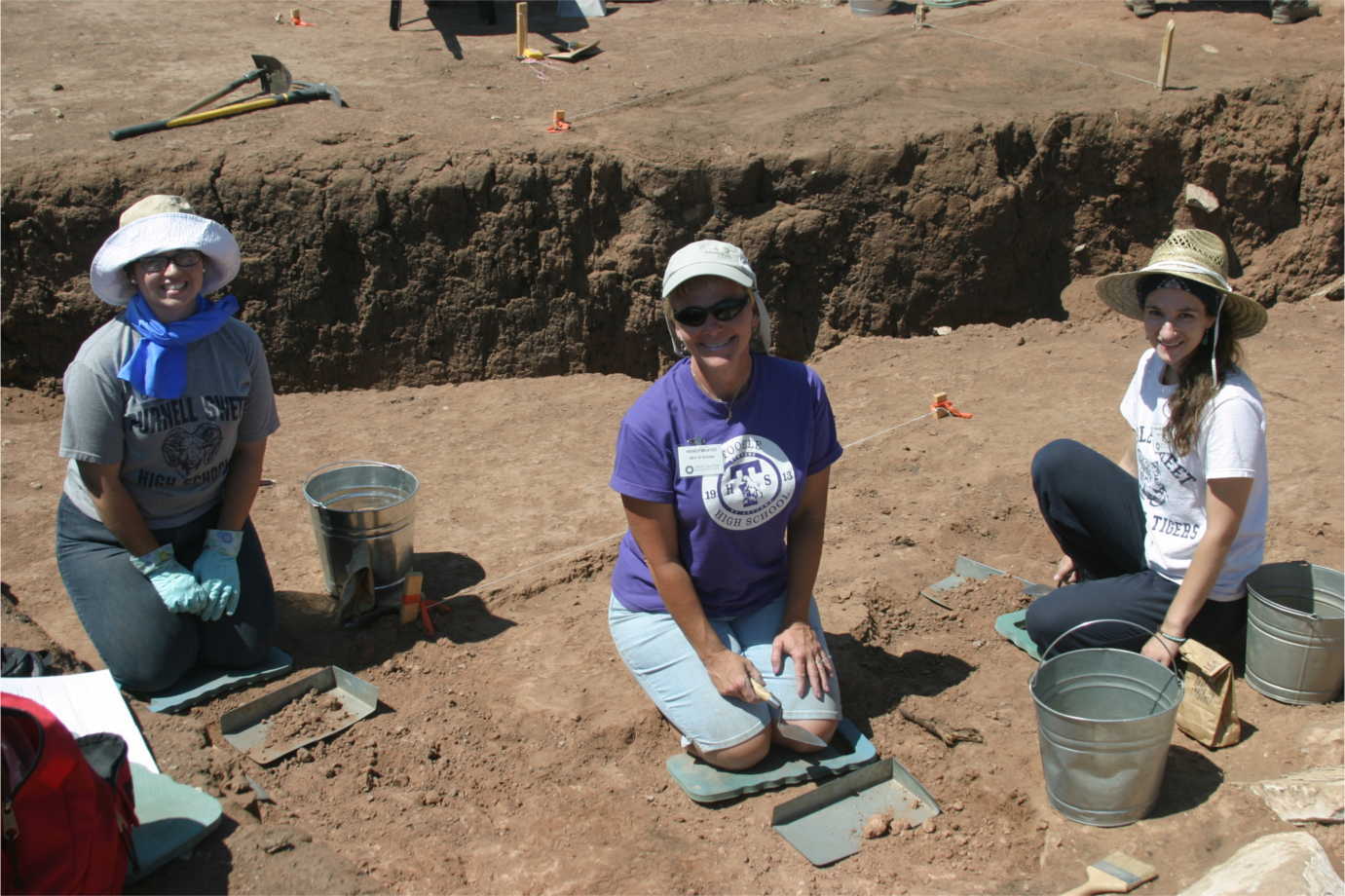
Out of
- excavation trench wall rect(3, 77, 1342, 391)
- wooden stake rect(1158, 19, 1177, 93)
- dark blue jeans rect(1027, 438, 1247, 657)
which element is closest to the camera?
dark blue jeans rect(1027, 438, 1247, 657)

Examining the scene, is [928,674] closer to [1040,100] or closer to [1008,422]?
[1008,422]

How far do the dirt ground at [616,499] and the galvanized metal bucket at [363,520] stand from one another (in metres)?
0.21

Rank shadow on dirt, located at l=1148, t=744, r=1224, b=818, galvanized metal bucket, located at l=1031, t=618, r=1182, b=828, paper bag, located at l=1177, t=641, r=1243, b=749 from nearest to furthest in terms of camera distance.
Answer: galvanized metal bucket, located at l=1031, t=618, r=1182, b=828 → shadow on dirt, located at l=1148, t=744, r=1224, b=818 → paper bag, located at l=1177, t=641, r=1243, b=749

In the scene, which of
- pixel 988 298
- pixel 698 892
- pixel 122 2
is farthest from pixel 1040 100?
pixel 122 2

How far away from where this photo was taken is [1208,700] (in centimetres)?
311

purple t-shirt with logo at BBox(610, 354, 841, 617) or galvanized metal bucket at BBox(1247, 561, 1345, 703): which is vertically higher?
purple t-shirt with logo at BBox(610, 354, 841, 617)

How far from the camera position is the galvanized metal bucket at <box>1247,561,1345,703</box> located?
3.23 meters

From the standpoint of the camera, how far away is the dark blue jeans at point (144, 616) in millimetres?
3537

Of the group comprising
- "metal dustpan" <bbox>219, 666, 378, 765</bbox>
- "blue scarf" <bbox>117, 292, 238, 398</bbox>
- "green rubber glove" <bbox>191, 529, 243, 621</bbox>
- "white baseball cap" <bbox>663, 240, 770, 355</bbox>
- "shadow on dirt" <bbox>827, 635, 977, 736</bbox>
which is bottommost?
"metal dustpan" <bbox>219, 666, 378, 765</bbox>

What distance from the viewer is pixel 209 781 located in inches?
120

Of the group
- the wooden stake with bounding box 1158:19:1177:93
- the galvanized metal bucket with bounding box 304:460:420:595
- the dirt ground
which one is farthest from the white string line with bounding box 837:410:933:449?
the wooden stake with bounding box 1158:19:1177:93

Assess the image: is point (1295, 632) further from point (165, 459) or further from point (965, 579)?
point (165, 459)

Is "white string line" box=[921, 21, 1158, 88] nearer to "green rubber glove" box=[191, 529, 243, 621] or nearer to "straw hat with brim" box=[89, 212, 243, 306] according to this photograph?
"straw hat with brim" box=[89, 212, 243, 306]

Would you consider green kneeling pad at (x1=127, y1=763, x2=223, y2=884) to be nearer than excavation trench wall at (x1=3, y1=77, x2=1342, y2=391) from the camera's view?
Yes
